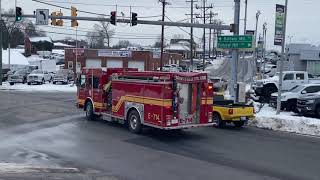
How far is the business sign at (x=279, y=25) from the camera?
2609 centimetres

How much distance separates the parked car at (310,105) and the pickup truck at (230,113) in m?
4.93

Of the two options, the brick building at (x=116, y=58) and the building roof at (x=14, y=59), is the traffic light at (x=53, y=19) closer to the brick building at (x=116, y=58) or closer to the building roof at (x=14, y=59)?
the brick building at (x=116, y=58)

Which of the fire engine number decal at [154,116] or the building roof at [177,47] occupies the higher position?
the building roof at [177,47]

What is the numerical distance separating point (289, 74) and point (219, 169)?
82.4 ft

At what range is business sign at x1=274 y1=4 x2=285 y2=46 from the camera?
2609 centimetres

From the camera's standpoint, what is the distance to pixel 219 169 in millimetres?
13070

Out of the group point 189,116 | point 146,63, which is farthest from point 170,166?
point 146,63

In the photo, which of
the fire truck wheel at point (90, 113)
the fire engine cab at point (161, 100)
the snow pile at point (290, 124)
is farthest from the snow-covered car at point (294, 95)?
the fire truck wheel at point (90, 113)

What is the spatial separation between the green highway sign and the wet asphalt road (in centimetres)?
650

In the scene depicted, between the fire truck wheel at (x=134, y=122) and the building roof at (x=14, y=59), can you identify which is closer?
the fire truck wheel at (x=134, y=122)

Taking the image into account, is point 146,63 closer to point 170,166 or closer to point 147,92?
point 147,92

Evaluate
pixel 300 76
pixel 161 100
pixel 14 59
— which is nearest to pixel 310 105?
pixel 300 76

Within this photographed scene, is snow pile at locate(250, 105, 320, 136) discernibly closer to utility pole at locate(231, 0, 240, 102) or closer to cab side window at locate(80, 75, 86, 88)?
utility pole at locate(231, 0, 240, 102)

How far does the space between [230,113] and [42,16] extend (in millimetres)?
19106
